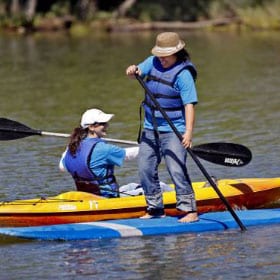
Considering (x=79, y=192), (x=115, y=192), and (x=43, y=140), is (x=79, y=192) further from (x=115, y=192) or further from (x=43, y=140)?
(x=43, y=140)

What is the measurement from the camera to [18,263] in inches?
345

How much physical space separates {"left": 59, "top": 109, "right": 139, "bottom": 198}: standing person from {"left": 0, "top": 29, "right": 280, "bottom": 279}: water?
2.43ft

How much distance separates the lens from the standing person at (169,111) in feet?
30.0

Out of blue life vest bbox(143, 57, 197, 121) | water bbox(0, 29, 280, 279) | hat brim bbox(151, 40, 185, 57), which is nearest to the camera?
water bbox(0, 29, 280, 279)

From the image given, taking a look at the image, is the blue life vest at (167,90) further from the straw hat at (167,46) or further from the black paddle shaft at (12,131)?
the black paddle shaft at (12,131)

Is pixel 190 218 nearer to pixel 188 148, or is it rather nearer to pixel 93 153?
pixel 188 148

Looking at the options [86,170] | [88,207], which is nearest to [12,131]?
[86,170]

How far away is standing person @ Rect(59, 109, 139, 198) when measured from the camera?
9.70 metres

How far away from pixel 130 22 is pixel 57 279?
1247 inches

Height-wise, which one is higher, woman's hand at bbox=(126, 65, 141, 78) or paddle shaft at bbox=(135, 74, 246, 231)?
woman's hand at bbox=(126, 65, 141, 78)

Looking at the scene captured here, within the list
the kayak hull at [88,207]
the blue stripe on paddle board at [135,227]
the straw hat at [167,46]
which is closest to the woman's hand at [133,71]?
the straw hat at [167,46]

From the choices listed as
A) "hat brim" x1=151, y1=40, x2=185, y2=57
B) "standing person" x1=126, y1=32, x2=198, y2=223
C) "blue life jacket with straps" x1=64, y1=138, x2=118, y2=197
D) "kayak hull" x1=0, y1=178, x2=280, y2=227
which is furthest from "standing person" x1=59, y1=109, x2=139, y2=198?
"hat brim" x1=151, y1=40, x2=185, y2=57

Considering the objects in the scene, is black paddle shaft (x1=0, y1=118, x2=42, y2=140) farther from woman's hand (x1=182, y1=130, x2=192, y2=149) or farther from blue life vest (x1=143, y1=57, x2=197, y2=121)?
woman's hand (x1=182, y1=130, x2=192, y2=149)

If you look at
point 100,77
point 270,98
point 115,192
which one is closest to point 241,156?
point 115,192
